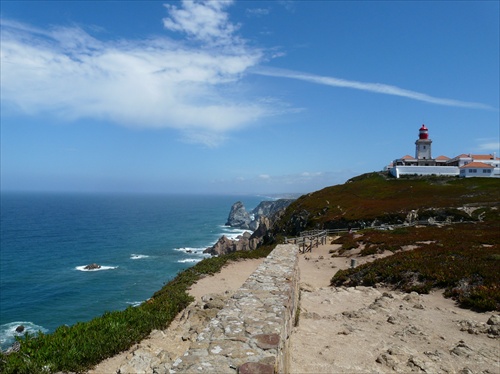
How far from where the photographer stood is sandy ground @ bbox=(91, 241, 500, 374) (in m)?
7.89

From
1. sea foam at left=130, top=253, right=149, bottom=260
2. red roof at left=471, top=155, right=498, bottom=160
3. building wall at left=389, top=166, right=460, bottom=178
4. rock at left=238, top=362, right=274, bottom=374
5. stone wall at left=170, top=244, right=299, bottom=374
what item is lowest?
sea foam at left=130, top=253, right=149, bottom=260

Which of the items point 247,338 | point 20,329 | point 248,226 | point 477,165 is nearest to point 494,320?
point 247,338

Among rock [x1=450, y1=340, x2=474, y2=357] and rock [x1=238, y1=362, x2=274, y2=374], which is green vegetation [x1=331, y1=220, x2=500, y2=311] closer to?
rock [x1=450, y1=340, x2=474, y2=357]

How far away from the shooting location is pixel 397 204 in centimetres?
4950

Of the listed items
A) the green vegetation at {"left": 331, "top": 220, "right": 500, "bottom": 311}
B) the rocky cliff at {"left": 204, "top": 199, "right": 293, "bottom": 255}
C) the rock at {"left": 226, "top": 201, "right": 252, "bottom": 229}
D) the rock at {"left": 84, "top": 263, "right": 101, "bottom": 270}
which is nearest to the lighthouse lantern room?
the rocky cliff at {"left": 204, "top": 199, "right": 293, "bottom": 255}

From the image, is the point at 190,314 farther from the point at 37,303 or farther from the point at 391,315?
the point at 37,303

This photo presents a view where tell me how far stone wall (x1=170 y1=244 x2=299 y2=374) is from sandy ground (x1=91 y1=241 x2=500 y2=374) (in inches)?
76.9

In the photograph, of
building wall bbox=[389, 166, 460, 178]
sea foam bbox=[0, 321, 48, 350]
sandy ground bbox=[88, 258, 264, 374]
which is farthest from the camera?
building wall bbox=[389, 166, 460, 178]

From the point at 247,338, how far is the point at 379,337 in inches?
255

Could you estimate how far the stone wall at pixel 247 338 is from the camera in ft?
14.2

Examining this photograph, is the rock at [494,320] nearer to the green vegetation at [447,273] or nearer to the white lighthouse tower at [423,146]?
the green vegetation at [447,273]

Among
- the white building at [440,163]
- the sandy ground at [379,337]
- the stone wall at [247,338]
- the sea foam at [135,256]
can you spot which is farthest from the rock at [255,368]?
the white building at [440,163]

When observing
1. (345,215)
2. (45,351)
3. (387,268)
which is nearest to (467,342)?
(387,268)

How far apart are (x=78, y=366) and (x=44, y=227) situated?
112064 millimetres
